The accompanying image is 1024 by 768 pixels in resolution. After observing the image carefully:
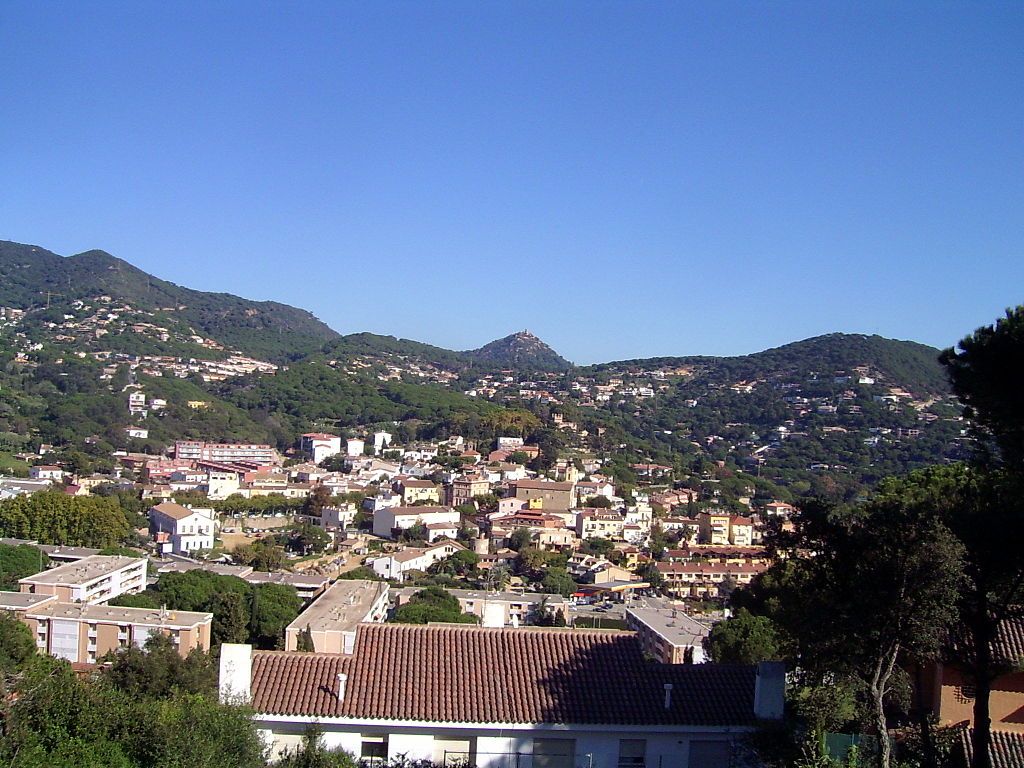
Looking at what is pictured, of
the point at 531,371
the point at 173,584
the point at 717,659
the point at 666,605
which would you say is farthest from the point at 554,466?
the point at 531,371

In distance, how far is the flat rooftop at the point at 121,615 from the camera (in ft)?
68.9

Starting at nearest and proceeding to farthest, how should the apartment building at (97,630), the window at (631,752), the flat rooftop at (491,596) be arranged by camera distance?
the window at (631,752)
the apartment building at (97,630)
the flat rooftop at (491,596)

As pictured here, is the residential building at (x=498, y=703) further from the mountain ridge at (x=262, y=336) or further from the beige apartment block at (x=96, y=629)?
the mountain ridge at (x=262, y=336)

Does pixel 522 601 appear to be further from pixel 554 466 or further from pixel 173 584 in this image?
pixel 554 466

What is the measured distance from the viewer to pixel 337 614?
20.7 metres

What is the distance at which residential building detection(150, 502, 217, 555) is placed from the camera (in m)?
40.5

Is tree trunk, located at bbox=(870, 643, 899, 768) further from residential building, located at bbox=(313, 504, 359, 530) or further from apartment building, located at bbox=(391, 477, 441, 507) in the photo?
apartment building, located at bbox=(391, 477, 441, 507)

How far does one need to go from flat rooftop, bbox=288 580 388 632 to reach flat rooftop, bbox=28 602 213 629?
7.92 feet

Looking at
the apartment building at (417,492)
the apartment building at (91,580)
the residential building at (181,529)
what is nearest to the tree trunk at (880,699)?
the apartment building at (91,580)

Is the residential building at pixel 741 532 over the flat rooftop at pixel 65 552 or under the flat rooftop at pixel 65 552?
under

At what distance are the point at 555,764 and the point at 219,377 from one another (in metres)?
94.6

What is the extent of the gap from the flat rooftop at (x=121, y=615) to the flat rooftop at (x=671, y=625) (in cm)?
1036

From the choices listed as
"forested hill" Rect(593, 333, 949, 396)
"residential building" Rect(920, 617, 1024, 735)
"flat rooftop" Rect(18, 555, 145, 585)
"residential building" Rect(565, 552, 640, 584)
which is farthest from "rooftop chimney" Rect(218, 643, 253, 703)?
"forested hill" Rect(593, 333, 949, 396)

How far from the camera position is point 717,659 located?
16781 mm
